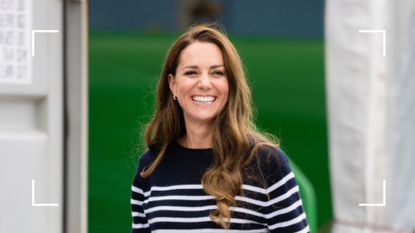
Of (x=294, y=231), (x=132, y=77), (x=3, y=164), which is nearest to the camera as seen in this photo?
(x=294, y=231)

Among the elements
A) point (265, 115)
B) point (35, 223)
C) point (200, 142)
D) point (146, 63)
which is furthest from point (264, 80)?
point (200, 142)

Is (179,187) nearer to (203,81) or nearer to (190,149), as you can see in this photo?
(190,149)

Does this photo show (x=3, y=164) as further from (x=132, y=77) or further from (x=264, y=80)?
(x=264, y=80)

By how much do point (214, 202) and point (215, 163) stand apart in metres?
0.09

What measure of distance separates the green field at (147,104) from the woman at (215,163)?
139 cm

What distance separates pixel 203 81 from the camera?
2.07 metres

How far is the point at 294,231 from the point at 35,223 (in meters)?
0.99

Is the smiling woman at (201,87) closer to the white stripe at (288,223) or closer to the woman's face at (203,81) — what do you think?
the woman's face at (203,81)

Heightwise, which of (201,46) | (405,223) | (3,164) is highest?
(201,46)

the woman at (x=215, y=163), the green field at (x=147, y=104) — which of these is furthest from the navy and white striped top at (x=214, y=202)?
the green field at (x=147, y=104)

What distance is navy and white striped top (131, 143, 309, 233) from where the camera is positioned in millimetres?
2037

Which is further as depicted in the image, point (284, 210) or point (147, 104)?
point (147, 104)

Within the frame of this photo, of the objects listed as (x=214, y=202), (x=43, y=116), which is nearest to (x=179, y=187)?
(x=214, y=202)

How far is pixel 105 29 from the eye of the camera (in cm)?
361
